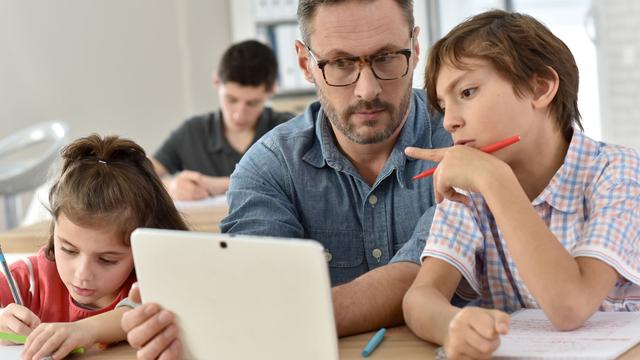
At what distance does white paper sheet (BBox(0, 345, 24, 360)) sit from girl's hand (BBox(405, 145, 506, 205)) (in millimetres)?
701

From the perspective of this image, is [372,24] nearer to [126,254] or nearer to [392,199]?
[392,199]

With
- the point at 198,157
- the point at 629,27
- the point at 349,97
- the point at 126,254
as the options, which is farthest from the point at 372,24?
the point at 629,27

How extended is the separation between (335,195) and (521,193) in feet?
2.06

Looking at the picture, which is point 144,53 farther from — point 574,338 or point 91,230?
point 574,338

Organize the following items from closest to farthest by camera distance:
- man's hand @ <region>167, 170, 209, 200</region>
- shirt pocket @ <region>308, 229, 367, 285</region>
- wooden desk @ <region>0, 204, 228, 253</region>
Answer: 1. shirt pocket @ <region>308, 229, 367, 285</region>
2. wooden desk @ <region>0, 204, 228, 253</region>
3. man's hand @ <region>167, 170, 209, 200</region>

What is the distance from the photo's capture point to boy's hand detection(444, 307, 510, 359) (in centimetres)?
121

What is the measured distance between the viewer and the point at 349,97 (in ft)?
6.15

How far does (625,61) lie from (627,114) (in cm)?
24

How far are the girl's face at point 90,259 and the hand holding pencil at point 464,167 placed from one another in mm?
597

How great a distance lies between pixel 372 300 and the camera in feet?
5.04

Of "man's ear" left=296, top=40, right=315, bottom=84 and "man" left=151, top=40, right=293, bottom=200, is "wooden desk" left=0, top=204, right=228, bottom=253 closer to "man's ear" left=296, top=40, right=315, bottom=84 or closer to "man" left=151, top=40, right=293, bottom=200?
Result: "man's ear" left=296, top=40, right=315, bottom=84

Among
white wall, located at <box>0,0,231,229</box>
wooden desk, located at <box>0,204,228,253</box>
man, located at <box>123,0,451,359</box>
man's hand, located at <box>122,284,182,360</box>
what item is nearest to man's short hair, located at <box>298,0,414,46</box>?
man, located at <box>123,0,451,359</box>

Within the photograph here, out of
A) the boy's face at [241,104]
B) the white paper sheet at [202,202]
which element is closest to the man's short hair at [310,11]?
the white paper sheet at [202,202]

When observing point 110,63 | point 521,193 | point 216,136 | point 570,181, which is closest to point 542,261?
point 521,193
